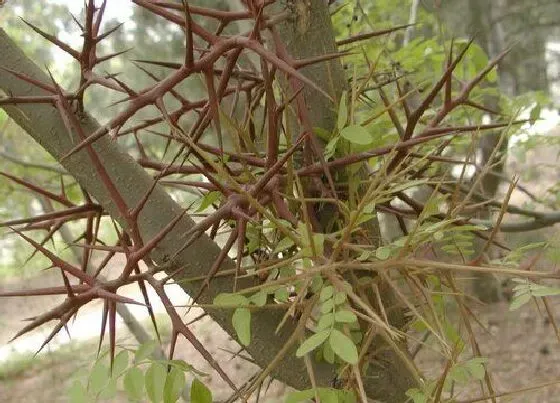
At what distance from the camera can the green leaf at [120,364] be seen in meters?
0.80

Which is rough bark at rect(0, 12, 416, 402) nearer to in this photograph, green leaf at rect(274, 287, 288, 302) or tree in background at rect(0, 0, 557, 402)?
tree in background at rect(0, 0, 557, 402)

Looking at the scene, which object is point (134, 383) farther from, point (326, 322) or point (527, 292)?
point (527, 292)

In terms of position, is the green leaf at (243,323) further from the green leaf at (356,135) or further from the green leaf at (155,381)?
the green leaf at (356,135)

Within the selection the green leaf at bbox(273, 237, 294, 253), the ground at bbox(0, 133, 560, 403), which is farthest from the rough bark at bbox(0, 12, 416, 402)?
the ground at bbox(0, 133, 560, 403)

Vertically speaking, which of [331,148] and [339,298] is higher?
[331,148]

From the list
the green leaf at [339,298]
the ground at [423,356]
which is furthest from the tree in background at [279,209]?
the ground at [423,356]

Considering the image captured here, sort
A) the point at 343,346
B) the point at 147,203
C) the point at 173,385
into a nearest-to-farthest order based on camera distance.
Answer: the point at 343,346
the point at 173,385
the point at 147,203

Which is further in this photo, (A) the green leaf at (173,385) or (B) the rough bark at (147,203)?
(B) the rough bark at (147,203)

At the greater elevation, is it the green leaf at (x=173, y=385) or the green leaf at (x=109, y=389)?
the green leaf at (x=109, y=389)

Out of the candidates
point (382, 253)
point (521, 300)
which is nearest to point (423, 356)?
point (521, 300)

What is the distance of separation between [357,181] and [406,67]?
39.3 inches

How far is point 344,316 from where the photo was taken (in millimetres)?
670

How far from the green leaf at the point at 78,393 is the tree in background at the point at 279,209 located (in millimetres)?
96

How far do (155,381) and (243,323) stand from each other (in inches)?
4.7
